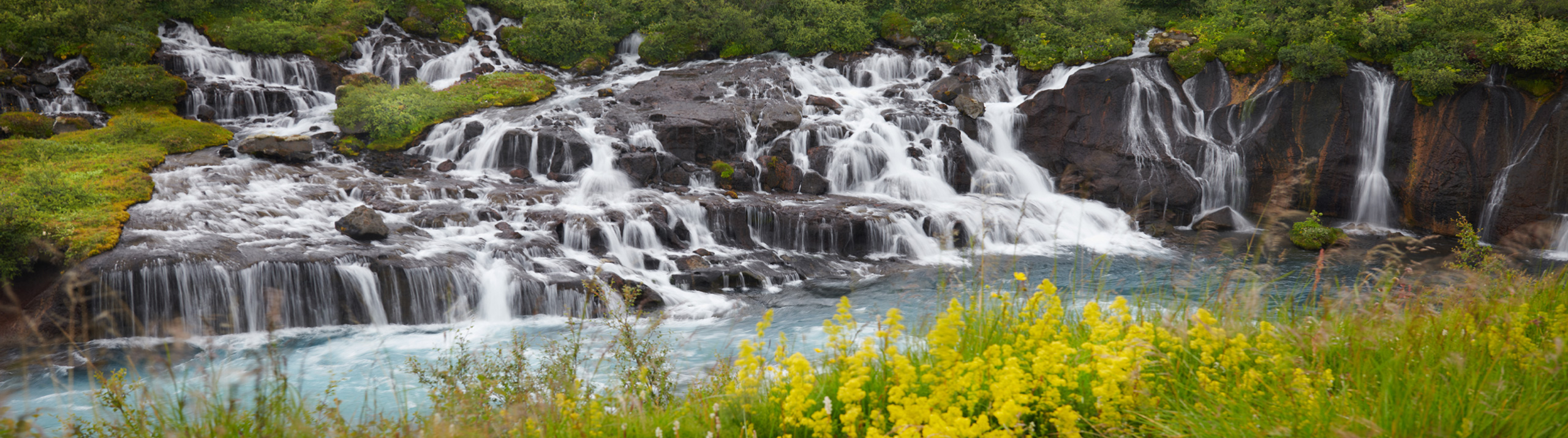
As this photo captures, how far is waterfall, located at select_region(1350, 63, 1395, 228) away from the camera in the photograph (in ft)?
52.7

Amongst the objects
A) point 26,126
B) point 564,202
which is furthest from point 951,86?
point 26,126

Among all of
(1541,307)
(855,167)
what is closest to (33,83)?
(855,167)

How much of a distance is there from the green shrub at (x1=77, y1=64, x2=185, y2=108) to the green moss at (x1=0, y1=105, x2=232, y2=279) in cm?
28

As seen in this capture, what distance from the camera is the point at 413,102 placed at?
17.9 m

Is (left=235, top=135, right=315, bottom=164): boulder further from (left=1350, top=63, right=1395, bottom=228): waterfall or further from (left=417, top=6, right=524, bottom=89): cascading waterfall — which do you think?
(left=1350, top=63, right=1395, bottom=228): waterfall

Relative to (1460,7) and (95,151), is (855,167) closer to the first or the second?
(1460,7)

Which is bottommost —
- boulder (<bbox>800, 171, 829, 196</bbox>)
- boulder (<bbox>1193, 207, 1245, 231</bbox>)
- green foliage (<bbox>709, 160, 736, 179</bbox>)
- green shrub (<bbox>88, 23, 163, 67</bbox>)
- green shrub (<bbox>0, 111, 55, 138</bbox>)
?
boulder (<bbox>1193, 207, 1245, 231</bbox>)

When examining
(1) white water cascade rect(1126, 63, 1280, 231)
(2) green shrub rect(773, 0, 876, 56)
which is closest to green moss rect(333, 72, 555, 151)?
(2) green shrub rect(773, 0, 876, 56)

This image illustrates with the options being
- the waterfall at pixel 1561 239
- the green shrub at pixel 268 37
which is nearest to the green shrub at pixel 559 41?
the green shrub at pixel 268 37

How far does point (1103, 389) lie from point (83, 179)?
15.6 metres

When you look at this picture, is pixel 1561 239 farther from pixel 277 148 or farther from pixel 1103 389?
pixel 277 148

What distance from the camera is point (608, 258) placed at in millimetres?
12352

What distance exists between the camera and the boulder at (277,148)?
15.1 m

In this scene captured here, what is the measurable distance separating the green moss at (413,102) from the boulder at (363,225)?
595 centimetres
